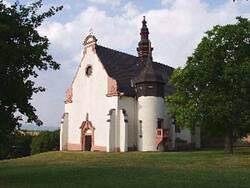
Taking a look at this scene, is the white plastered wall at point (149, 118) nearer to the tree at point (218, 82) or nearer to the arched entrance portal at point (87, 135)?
the arched entrance portal at point (87, 135)

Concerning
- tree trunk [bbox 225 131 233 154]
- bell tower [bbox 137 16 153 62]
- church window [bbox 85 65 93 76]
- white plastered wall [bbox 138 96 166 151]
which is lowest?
tree trunk [bbox 225 131 233 154]

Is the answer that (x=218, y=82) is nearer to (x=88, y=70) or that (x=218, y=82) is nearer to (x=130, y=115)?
(x=130, y=115)

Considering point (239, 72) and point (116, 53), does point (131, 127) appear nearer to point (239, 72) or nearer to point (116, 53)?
point (116, 53)

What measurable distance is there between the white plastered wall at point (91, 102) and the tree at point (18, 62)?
29.3m

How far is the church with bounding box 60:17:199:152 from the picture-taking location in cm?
5019

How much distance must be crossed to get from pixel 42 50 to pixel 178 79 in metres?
22.3

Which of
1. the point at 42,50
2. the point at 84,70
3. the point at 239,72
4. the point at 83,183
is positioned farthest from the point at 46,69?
the point at 84,70

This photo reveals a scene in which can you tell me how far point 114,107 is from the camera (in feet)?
166

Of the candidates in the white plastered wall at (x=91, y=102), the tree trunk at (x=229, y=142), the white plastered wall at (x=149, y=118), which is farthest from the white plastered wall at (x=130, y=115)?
the tree trunk at (x=229, y=142)

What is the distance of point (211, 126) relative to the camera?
40.9m

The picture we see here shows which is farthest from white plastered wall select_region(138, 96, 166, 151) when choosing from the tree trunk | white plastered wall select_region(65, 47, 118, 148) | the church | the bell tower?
A: the bell tower

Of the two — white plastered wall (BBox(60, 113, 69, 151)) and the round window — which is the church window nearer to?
the round window

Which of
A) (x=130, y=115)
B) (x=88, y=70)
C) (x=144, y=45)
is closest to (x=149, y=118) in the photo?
(x=130, y=115)

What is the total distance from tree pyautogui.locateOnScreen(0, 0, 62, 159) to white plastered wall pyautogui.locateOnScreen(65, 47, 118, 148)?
29.3 m
